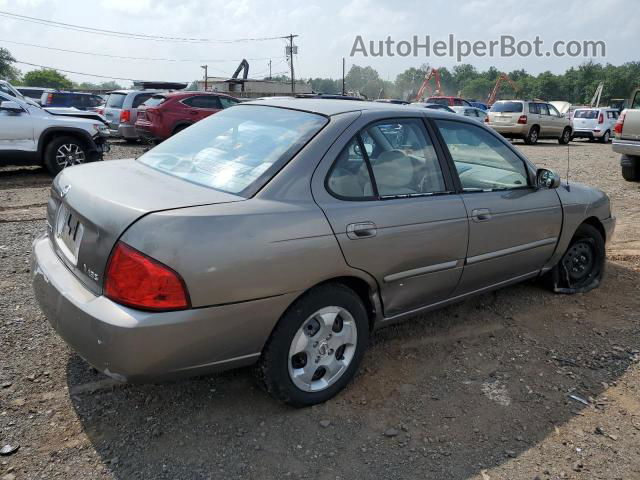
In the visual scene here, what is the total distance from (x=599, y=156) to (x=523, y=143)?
564 centimetres

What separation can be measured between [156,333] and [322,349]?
36.3 inches

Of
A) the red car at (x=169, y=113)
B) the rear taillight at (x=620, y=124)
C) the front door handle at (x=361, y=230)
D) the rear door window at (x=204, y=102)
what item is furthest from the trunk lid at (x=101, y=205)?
the rear door window at (x=204, y=102)

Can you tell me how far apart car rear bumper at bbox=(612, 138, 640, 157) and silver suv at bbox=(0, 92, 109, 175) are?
985cm

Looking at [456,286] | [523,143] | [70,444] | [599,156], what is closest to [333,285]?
[456,286]

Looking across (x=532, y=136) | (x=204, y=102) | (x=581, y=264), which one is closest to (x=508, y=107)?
(x=532, y=136)

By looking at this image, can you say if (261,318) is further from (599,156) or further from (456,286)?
(599,156)

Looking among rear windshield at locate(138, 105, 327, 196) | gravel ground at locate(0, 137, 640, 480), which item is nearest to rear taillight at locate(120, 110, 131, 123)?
gravel ground at locate(0, 137, 640, 480)

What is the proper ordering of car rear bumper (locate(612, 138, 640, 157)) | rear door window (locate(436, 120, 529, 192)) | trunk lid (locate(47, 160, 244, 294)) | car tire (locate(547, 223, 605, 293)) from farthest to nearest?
1. car rear bumper (locate(612, 138, 640, 157))
2. car tire (locate(547, 223, 605, 293))
3. rear door window (locate(436, 120, 529, 192))
4. trunk lid (locate(47, 160, 244, 294))

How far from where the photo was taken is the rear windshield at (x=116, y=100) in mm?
15641

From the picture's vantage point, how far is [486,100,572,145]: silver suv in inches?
803

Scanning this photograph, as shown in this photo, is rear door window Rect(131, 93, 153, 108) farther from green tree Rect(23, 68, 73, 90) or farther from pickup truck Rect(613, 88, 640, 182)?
green tree Rect(23, 68, 73, 90)

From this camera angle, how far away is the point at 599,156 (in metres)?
16.5

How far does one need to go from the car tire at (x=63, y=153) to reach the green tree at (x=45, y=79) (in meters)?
75.4

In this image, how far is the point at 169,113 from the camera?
42.5ft
